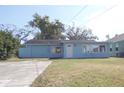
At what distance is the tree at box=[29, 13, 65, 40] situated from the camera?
2597cm

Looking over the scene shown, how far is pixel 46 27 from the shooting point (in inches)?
1010

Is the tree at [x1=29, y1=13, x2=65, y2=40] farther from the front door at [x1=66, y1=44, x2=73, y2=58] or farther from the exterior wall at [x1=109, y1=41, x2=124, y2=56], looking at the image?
the exterior wall at [x1=109, y1=41, x2=124, y2=56]

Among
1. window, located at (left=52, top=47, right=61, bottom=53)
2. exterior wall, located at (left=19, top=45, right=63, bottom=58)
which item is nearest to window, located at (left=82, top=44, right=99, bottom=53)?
exterior wall, located at (left=19, top=45, right=63, bottom=58)

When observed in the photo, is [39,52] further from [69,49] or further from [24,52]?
[69,49]

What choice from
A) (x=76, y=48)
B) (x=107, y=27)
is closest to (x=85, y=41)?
(x=76, y=48)

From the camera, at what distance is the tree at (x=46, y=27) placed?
26.0m

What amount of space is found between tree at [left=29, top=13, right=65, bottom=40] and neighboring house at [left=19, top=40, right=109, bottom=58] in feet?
8.76

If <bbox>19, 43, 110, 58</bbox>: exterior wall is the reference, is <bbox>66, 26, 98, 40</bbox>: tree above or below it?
above

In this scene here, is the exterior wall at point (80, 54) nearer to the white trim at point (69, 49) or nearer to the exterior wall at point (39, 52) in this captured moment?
the white trim at point (69, 49)

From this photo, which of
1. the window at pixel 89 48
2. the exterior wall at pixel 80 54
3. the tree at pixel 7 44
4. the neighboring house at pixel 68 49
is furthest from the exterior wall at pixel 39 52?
the tree at pixel 7 44

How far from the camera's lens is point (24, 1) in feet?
27.6

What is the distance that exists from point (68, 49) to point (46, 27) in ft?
23.4

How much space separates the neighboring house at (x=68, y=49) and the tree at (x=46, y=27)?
105 inches

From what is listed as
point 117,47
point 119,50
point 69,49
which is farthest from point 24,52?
point 117,47
